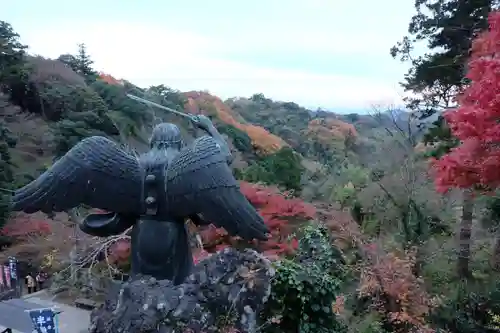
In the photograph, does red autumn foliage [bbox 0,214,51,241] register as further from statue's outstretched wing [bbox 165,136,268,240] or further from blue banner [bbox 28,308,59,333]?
statue's outstretched wing [bbox 165,136,268,240]

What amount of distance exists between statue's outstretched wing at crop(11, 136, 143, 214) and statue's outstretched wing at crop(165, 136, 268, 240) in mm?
389

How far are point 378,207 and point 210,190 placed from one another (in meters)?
10.7

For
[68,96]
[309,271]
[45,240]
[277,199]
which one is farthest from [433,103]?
[68,96]

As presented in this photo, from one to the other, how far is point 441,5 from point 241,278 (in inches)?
314

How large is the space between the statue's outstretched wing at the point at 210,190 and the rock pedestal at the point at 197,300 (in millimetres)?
585

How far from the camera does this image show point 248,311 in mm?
4395

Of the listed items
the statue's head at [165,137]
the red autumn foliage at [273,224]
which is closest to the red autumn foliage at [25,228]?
the red autumn foliage at [273,224]

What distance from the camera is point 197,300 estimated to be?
414 centimetres

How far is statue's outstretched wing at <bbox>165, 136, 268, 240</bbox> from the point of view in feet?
12.7

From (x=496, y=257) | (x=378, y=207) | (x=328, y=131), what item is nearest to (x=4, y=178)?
(x=378, y=207)

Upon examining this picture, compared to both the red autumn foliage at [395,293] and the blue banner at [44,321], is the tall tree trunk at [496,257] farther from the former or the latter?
the blue banner at [44,321]

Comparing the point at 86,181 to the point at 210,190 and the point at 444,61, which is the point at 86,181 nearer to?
the point at 210,190

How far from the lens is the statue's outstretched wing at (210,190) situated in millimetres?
3881

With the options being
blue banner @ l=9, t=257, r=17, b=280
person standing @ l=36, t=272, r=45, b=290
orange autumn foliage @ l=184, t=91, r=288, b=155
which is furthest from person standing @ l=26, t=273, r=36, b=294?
orange autumn foliage @ l=184, t=91, r=288, b=155
